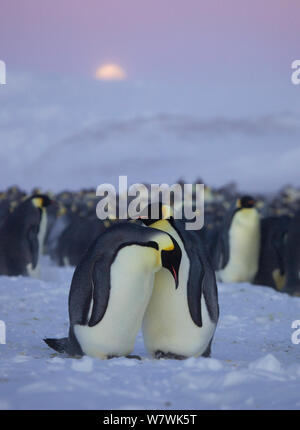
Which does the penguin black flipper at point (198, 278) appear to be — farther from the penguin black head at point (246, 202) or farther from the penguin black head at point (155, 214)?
the penguin black head at point (246, 202)

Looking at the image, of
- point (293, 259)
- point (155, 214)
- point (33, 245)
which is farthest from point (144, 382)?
point (33, 245)

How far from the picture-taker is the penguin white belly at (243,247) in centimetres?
776

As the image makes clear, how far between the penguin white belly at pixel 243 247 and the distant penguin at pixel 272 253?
0.07 meters

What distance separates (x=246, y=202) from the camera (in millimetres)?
7801

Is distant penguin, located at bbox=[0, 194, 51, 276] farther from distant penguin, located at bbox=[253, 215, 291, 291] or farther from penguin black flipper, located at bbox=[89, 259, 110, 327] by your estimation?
penguin black flipper, located at bbox=[89, 259, 110, 327]

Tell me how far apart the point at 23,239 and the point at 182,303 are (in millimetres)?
4104

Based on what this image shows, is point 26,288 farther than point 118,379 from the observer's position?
Yes

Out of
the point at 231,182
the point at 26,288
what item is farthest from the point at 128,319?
the point at 231,182

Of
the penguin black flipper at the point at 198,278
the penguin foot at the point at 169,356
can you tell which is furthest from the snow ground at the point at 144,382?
the penguin black flipper at the point at 198,278

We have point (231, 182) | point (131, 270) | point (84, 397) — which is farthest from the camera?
point (231, 182)

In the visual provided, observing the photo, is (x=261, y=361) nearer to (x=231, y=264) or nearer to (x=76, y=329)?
(x=76, y=329)

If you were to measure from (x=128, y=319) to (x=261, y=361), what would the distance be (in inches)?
30.3

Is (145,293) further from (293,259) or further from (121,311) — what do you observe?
(293,259)

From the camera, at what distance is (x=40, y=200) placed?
7.72 m
